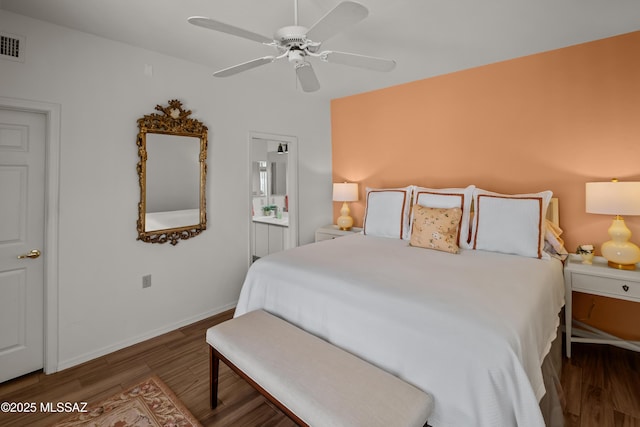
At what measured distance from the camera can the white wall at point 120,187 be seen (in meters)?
2.21

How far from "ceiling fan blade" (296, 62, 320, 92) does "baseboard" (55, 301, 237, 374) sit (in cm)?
237

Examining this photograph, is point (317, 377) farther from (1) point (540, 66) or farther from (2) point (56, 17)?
(1) point (540, 66)

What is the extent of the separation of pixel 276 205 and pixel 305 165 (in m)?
1.48

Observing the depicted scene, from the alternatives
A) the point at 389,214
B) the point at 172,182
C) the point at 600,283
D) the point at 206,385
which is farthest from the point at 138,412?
the point at 600,283

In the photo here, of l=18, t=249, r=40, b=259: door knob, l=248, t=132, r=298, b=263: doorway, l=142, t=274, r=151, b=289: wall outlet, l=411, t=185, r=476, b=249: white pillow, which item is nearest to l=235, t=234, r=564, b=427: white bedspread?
l=411, t=185, r=476, b=249: white pillow

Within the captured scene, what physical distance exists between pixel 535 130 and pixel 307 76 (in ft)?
7.27

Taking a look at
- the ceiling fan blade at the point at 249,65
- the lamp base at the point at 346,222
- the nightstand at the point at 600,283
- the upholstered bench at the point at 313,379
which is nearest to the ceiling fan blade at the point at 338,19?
the ceiling fan blade at the point at 249,65

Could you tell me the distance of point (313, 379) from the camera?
1.37 meters

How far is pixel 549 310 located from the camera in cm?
182

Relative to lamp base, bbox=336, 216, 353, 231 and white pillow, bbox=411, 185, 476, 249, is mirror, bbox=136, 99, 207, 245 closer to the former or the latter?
lamp base, bbox=336, 216, 353, 231

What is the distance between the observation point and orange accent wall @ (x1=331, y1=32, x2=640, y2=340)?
95.8 inches

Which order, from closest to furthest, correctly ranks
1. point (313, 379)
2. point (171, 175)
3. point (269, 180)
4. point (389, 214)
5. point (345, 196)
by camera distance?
point (313, 379), point (171, 175), point (389, 214), point (345, 196), point (269, 180)

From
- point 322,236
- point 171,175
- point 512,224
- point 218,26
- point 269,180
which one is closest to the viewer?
point 218,26

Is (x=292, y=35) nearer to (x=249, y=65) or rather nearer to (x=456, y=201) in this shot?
(x=249, y=65)
